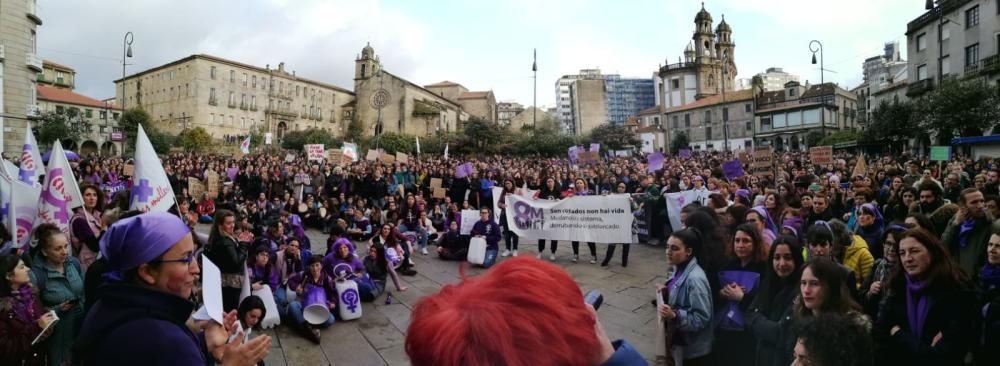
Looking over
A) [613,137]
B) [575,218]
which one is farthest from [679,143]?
[575,218]

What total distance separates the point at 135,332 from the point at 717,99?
69.4 metres

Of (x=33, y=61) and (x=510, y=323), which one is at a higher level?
(x=33, y=61)

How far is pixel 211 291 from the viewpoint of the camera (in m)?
2.23

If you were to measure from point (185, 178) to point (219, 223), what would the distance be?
487 inches

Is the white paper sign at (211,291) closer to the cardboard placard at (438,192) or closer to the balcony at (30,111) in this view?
the cardboard placard at (438,192)

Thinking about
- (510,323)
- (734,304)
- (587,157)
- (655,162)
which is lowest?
(734,304)

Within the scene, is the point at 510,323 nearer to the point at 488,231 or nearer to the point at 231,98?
the point at 488,231

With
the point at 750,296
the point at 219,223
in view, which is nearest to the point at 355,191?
the point at 219,223

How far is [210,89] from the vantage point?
68188 mm

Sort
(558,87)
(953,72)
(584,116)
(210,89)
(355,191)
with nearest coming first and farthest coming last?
(355,191)
(953,72)
(210,89)
(584,116)
(558,87)

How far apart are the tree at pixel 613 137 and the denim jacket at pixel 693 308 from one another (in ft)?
158

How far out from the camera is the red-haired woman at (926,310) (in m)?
2.44

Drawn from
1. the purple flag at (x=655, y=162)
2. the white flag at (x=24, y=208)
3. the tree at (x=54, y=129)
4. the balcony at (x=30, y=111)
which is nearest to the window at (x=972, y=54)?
the purple flag at (x=655, y=162)

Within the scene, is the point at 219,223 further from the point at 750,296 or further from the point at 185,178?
the point at 185,178
